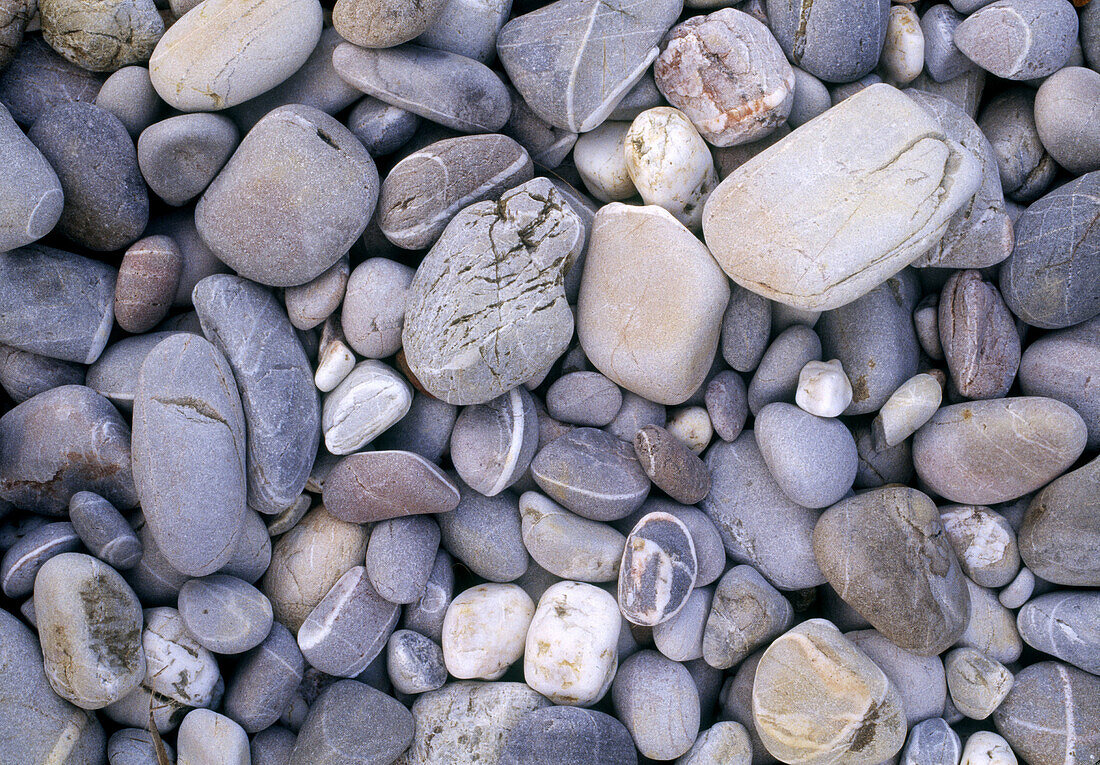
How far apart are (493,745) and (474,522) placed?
622mm

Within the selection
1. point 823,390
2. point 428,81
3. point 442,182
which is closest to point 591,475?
point 823,390

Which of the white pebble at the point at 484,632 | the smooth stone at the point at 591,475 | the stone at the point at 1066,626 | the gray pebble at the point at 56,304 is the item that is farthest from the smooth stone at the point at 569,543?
the gray pebble at the point at 56,304

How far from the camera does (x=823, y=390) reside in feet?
6.44

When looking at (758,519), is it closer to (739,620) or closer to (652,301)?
(739,620)

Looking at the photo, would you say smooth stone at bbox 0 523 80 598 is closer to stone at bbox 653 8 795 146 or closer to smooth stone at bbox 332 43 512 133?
smooth stone at bbox 332 43 512 133

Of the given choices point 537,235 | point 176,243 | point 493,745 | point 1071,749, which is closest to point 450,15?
point 537,235

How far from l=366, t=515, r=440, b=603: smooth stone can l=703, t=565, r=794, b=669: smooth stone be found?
874 mm

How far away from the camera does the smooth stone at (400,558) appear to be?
1.99 metres

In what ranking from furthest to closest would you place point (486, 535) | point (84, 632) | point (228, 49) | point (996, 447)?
point (486, 535)
point (996, 447)
point (228, 49)
point (84, 632)

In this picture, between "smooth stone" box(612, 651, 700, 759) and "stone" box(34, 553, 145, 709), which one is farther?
"smooth stone" box(612, 651, 700, 759)

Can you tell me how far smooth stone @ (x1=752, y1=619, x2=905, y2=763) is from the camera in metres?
1.89

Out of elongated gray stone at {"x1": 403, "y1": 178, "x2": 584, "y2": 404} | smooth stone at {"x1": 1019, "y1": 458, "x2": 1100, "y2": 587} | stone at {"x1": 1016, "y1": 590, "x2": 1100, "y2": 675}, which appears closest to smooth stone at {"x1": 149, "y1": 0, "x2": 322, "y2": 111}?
elongated gray stone at {"x1": 403, "y1": 178, "x2": 584, "y2": 404}

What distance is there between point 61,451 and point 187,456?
39 centimetres

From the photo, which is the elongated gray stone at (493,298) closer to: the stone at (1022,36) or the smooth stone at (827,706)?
the smooth stone at (827,706)
